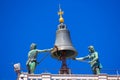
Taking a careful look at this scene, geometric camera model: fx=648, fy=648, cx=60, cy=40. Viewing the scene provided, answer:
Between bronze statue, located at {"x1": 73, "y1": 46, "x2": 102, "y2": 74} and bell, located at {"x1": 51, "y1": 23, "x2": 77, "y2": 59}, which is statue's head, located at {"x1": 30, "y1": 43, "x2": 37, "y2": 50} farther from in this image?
bronze statue, located at {"x1": 73, "y1": 46, "x2": 102, "y2": 74}

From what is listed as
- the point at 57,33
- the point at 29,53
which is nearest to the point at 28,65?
the point at 29,53

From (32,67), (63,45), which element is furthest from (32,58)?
(63,45)

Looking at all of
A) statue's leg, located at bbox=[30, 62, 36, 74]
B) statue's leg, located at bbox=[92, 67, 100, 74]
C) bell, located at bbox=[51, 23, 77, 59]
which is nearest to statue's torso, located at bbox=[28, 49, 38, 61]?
statue's leg, located at bbox=[30, 62, 36, 74]

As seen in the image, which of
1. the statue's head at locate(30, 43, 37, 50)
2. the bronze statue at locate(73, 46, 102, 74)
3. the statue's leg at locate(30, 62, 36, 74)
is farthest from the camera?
the statue's head at locate(30, 43, 37, 50)

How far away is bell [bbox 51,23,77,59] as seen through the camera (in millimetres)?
51844

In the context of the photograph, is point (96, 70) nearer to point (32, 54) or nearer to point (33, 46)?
point (32, 54)

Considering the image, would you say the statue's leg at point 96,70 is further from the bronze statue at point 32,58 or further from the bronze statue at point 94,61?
the bronze statue at point 32,58

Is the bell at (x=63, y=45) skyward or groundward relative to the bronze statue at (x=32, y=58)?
skyward

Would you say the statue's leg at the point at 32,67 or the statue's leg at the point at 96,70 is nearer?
the statue's leg at the point at 32,67

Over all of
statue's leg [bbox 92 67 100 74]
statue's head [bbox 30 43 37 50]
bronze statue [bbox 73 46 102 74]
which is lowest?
statue's leg [bbox 92 67 100 74]

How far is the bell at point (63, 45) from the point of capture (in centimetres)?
5184

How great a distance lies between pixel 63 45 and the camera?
51.9 meters

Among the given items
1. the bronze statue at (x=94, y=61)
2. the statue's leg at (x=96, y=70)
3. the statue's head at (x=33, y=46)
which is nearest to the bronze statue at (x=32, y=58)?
the statue's head at (x=33, y=46)

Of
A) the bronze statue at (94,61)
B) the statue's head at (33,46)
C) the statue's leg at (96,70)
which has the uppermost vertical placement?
the statue's head at (33,46)
